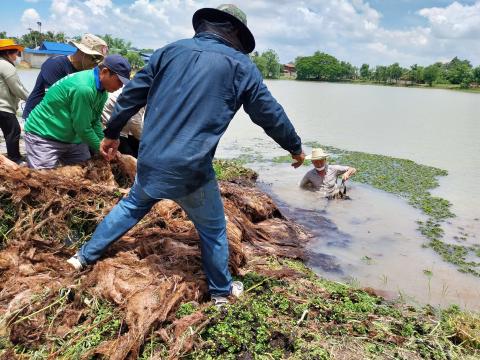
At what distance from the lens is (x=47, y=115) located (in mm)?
4207

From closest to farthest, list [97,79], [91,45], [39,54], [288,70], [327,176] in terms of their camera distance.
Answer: [97,79] → [91,45] → [327,176] → [39,54] → [288,70]

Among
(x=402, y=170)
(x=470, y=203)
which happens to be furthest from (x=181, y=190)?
(x=402, y=170)

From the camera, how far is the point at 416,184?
9.62 metres

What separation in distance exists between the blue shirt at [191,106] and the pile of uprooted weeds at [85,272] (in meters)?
0.75

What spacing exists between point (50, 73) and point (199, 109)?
3148 millimetres

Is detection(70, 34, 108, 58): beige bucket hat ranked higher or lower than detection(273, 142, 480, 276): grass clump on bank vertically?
higher

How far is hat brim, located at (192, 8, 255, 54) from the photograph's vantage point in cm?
286

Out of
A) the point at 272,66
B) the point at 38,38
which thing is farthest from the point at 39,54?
the point at 272,66

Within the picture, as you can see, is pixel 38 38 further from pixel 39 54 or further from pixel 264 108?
pixel 264 108

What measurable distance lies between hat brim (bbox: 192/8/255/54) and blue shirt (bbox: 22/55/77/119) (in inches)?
110

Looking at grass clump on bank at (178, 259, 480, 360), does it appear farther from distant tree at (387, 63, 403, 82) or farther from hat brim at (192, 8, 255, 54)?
distant tree at (387, 63, 403, 82)

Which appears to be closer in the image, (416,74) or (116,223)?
(116,223)

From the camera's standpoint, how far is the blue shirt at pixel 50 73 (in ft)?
16.7

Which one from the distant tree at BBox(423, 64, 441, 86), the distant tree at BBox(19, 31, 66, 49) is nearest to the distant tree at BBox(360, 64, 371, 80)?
the distant tree at BBox(423, 64, 441, 86)
